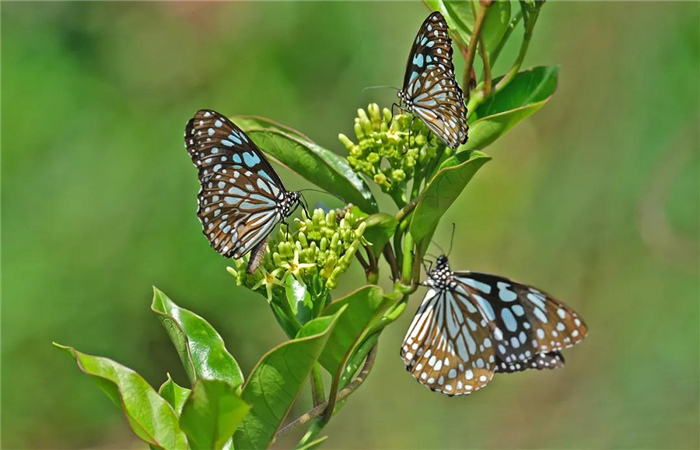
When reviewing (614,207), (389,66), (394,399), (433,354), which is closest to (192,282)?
(394,399)

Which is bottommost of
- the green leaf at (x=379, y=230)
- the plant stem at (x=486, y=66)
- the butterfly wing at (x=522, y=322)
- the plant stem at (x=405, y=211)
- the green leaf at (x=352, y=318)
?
the butterfly wing at (x=522, y=322)

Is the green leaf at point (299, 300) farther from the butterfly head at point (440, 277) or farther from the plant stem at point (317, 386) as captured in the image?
the butterfly head at point (440, 277)

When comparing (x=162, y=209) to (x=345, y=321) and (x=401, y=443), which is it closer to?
(x=401, y=443)

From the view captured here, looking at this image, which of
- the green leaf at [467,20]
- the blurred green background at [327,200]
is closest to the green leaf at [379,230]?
the green leaf at [467,20]

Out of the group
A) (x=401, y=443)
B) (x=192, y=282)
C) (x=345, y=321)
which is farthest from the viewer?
(x=401, y=443)

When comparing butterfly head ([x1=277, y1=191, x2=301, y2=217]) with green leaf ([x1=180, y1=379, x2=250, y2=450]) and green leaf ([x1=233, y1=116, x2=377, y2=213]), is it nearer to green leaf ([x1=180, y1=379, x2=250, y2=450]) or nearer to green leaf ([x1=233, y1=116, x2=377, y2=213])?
green leaf ([x1=233, y1=116, x2=377, y2=213])

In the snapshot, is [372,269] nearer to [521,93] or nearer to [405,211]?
[405,211]
